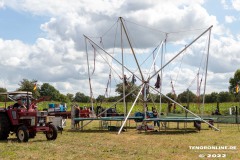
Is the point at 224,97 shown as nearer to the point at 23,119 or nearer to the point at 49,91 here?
the point at 49,91

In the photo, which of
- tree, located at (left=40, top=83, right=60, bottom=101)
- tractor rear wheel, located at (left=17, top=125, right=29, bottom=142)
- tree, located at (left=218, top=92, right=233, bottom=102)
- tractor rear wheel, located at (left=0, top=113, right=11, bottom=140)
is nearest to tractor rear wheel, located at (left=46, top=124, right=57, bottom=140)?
tractor rear wheel, located at (left=17, top=125, right=29, bottom=142)

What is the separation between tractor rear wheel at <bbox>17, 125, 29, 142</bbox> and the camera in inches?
558

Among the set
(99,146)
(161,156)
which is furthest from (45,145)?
(161,156)

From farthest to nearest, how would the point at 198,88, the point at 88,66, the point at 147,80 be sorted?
the point at 198,88
the point at 88,66
the point at 147,80

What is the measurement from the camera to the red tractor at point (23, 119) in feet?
48.9

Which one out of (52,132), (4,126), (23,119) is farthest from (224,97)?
(4,126)

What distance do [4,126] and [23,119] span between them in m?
0.78

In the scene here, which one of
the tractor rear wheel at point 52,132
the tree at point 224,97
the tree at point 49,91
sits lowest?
the tractor rear wheel at point 52,132

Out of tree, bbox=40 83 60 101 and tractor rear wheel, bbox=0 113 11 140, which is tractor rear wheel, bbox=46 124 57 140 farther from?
tree, bbox=40 83 60 101

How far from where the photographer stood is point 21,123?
1509 cm

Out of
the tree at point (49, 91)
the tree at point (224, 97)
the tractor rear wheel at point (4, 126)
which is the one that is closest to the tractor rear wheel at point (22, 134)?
the tractor rear wheel at point (4, 126)

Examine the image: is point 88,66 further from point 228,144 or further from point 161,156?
point 161,156

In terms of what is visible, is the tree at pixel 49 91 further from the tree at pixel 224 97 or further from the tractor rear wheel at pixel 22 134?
the tractor rear wheel at pixel 22 134

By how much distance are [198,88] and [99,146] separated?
1440 centimetres
